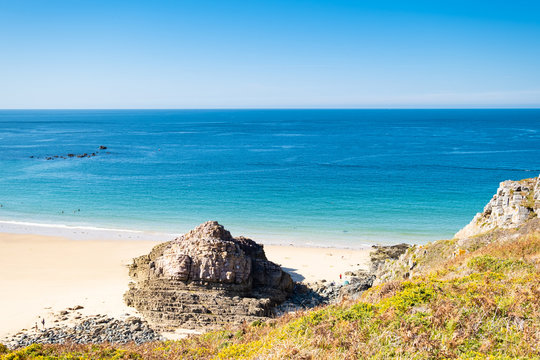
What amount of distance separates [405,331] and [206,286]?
14144mm

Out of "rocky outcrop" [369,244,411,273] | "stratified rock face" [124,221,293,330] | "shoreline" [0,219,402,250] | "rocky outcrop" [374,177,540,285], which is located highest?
"rocky outcrop" [374,177,540,285]

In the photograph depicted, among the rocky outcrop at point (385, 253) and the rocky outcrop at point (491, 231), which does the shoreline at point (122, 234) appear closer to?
the rocky outcrop at point (385, 253)

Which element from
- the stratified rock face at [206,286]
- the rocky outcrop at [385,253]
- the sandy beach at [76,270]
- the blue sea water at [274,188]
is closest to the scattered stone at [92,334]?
→ the stratified rock face at [206,286]

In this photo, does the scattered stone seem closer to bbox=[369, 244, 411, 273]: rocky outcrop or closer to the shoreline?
bbox=[369, 244, 411, 273]: rocky outcrop

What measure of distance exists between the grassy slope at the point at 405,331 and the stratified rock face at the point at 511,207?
8345 millimetres

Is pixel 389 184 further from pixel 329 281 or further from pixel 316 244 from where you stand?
pixel 329 281

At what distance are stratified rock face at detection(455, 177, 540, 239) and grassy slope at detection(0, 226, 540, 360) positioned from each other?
8.35 m

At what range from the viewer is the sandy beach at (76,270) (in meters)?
22.7

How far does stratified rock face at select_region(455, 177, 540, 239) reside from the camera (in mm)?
21156

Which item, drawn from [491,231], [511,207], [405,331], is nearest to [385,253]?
[511,207]

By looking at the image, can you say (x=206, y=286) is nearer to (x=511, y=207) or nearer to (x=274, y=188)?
(x=511, y=207)

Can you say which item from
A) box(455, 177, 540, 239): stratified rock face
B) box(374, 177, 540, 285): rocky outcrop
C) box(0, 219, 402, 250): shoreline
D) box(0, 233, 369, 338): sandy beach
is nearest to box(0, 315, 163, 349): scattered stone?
box(0, 233, 369, 338): sandy beach

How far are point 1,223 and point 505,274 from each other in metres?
46.8

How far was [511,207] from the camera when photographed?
22.2 m
